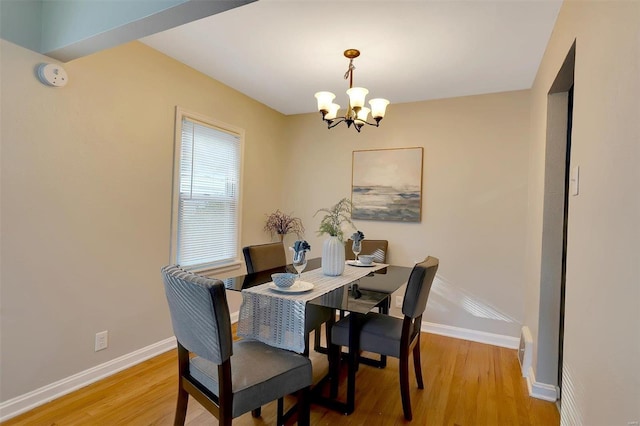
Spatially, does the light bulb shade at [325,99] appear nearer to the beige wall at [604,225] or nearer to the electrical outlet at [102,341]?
the beige wall at [604,225]

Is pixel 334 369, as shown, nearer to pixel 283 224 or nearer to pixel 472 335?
pixel 472 335

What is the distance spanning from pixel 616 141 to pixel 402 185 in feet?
8.55

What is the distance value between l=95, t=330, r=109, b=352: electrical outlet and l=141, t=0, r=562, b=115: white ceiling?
7.30 feet

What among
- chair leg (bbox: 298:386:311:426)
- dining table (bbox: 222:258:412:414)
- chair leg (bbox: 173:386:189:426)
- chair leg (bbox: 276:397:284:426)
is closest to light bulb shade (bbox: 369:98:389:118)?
dining table (bbox: 222:258:412:414)

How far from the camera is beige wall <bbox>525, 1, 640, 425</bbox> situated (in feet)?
3.07

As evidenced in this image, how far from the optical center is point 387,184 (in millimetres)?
3758

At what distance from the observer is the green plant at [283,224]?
4102 mm

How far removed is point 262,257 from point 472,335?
2299 millimetres

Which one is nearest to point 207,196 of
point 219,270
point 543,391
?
point 219,270

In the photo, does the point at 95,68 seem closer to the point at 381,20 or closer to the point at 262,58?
the point at 262,58

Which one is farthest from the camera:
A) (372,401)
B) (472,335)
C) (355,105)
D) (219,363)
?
(472,335)

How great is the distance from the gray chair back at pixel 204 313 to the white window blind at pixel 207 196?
5.33 ft

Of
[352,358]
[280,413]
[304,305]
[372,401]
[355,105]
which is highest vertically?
[355,105]

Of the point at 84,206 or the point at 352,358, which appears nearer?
the point at 352,358
